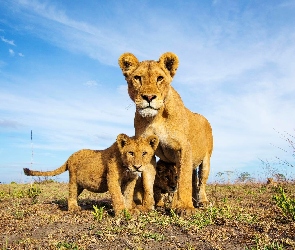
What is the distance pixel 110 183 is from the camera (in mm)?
6129

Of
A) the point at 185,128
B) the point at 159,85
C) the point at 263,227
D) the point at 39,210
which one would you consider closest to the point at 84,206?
the point at 39,210

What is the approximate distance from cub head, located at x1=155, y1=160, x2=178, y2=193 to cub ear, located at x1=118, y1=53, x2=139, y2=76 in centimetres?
221

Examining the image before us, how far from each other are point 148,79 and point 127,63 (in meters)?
0.63

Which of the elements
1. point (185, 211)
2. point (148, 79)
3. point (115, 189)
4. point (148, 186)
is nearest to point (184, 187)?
point (185, 211)

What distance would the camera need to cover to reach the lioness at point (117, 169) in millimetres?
6027

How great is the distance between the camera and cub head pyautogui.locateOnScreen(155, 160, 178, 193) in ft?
24.3

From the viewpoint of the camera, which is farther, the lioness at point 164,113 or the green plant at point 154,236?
the lioness at point 164,113

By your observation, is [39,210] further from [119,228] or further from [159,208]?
[119,228]

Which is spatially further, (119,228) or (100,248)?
(119,228)

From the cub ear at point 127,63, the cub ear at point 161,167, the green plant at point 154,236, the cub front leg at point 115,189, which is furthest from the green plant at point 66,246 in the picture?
the cub ear at point 161,167

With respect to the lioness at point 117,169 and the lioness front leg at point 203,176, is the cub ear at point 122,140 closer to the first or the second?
the lioness at point 117,169

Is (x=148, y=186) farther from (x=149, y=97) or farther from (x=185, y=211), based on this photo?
(x=149, y=97)

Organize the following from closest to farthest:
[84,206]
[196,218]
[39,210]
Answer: [196,218]
[39,210]
[84,206]

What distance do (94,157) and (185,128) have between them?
1.69 m
